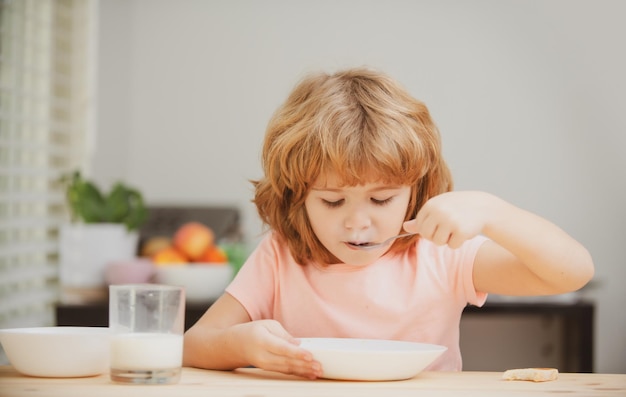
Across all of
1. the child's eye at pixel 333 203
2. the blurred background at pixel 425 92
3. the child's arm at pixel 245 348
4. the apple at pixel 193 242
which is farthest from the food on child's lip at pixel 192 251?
the child's eye at pixel 333 203

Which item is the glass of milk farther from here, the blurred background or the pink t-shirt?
the blurred background

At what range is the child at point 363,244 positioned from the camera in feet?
3.51

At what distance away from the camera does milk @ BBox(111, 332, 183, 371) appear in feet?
2.95

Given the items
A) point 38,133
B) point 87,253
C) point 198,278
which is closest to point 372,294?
point 198,278

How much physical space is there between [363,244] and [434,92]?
207cm

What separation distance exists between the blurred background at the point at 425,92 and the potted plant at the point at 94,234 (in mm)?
659

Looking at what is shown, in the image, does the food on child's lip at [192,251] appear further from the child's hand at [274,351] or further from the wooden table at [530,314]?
the child's hand at [274,351]

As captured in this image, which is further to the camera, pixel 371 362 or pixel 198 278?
pixel 198 278

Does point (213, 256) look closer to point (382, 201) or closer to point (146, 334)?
point (382, 201)

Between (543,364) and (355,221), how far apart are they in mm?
2221

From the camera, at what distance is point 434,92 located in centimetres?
319

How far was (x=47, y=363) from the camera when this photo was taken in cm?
96

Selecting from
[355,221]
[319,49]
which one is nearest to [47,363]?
[355,221]

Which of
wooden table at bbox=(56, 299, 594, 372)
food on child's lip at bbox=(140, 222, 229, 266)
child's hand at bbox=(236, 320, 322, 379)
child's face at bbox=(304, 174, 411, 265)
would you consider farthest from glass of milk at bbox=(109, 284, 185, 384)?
food on child's lip at bbox=(140, 222, 229, 266)
